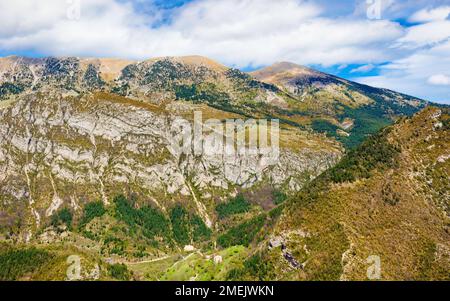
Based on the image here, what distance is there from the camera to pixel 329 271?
191750mm
